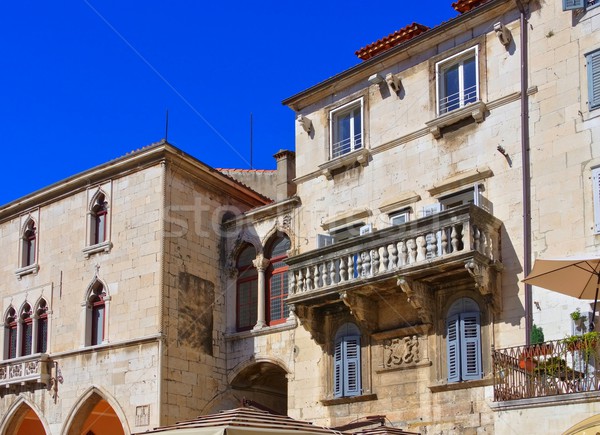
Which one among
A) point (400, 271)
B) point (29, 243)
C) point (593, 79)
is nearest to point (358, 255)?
point (400, 271)

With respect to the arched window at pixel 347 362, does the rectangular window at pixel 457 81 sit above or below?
above

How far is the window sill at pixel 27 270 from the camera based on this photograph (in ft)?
93.2

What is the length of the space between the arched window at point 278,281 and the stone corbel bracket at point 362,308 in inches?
135

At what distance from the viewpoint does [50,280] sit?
27.9 meters

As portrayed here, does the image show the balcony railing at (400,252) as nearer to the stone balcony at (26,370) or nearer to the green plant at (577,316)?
the green plant at (577,316)

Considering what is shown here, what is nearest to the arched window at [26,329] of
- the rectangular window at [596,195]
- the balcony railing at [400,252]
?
the balcony railing at [400,252]

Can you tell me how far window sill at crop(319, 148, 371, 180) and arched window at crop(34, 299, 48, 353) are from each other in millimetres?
9190

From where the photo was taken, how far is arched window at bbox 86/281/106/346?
26.4 meters

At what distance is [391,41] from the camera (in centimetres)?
2488

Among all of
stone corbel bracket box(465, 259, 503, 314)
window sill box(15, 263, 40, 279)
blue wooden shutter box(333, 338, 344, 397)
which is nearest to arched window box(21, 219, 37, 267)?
window sill box(15, 263, 40, 279)

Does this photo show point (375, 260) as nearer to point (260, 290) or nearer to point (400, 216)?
point (400, 216)

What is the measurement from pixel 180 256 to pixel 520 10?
33.8ft

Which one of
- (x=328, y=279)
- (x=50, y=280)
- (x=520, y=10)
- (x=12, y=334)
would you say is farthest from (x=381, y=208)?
(x=12, y=334)

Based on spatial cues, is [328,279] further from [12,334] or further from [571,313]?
[12,334]
